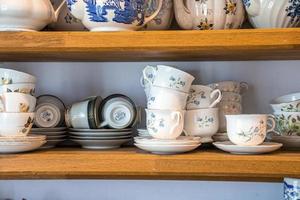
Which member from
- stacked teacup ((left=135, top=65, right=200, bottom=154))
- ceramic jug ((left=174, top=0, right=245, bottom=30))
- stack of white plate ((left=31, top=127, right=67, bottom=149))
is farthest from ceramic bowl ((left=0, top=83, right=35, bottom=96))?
ceramic jug ((left=174, top=0, right=245, bottom=30))

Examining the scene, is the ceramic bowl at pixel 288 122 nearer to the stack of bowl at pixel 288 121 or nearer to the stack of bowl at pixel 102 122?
the stack of bowl at pixel 288 121

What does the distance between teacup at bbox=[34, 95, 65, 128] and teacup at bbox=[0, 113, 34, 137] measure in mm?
93

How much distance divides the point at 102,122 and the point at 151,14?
0.82 feet

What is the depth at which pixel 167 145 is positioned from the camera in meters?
0.79

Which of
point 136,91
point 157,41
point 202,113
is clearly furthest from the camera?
point 136,91

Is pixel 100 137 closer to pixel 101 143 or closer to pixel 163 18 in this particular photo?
pixel 101 143

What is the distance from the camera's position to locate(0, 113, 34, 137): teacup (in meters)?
0.82

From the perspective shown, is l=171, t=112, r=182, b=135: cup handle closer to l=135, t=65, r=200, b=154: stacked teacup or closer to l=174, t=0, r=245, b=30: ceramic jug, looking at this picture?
l=135, t=65, r=200, b=154: stacked teacup

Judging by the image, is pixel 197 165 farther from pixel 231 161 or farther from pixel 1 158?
pixel 1 158

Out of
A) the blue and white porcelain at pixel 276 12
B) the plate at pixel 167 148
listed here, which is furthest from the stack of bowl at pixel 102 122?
the blue and white porcelain at pixel 276 12

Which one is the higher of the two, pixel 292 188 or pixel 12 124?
pixel 12 124

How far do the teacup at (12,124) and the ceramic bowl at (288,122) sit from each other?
1.70ft

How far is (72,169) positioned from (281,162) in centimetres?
38

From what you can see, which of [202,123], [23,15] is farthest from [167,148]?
[23,15]
